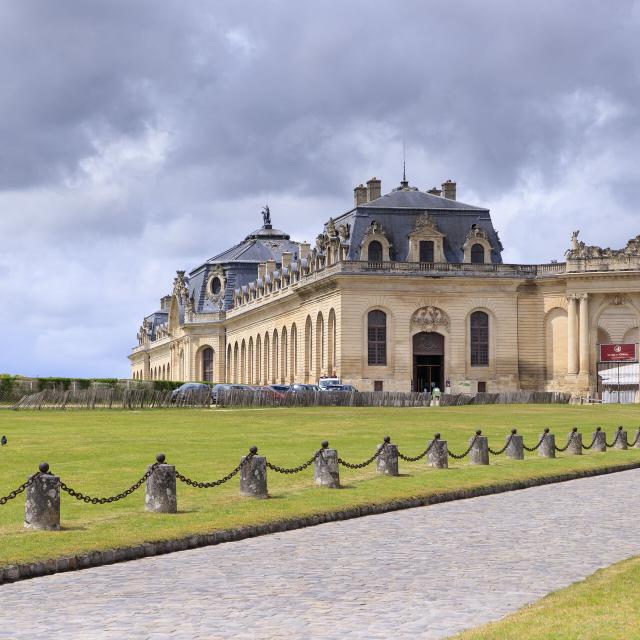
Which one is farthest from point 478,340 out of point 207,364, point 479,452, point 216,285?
point 479,452

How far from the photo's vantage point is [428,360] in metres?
85.8

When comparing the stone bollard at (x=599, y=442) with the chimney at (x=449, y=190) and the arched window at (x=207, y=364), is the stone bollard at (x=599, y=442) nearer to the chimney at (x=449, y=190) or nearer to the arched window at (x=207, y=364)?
the chimney at (x=449, y=190)

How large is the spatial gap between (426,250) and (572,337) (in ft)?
38.2

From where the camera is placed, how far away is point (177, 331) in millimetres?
133750

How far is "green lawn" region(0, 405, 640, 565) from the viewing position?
725 inches

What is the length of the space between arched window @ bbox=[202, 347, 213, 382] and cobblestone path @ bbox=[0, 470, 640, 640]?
4152 inches

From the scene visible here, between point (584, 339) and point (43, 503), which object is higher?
point (584, 339)

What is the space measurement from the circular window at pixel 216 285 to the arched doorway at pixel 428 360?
42561 millimetres

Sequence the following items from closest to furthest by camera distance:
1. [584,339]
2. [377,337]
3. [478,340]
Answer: [584,339]
[377,337]
[478,340]

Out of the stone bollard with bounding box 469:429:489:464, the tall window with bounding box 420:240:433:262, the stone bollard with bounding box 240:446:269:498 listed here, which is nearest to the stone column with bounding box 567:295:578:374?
the tall window with bounding box 420:240:433:262

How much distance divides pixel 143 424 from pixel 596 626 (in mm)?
36037

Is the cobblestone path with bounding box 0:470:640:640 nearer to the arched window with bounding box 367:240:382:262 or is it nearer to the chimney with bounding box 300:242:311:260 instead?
the arched window with bounding box 367:240:382:262

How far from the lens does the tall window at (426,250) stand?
85.6 metres

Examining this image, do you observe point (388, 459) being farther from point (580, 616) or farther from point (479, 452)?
point (580, 616)
